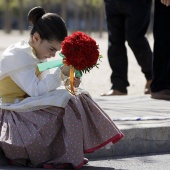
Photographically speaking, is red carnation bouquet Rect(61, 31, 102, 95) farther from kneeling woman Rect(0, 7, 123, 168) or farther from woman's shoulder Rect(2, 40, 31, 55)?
woman's shoulder Rect(2, 40, 31, 55)

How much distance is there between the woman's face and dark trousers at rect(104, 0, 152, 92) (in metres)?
3.28

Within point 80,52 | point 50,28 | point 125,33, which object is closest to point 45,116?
point 80,52

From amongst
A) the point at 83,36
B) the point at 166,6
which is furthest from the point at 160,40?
the point at 83,36

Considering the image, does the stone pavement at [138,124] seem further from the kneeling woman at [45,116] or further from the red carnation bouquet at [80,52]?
the red carnation bouquet at [80,52]

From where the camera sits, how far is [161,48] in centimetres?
827

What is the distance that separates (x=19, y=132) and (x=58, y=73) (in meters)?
0.46

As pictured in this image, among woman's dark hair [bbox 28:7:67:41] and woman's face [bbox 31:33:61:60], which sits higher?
woman's dark hair [bbox 28:7:67:41]

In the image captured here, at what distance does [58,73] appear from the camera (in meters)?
5.25

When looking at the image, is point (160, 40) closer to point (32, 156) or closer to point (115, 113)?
point (115, 113)

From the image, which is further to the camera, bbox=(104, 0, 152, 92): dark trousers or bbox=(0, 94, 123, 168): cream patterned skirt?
bbox=(104, 0, 152, 92): dark trousers

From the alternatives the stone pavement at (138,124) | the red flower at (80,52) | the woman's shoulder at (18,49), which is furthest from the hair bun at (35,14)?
the stone pavement at (138,124)

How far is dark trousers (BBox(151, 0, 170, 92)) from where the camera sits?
8.16 m

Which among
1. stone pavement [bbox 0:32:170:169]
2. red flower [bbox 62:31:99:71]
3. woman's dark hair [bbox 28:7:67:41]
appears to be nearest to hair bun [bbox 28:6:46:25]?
woman's dark hair [bbox 28:7:67:41]

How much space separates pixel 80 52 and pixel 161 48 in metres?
3.19
